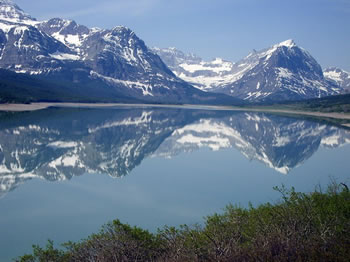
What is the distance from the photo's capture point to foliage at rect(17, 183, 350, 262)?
16.3 metres

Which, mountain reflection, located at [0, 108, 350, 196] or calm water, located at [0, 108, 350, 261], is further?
mountain reflection, located at [0, 108, 350, 196]

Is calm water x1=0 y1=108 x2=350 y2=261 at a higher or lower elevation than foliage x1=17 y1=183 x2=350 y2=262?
lower

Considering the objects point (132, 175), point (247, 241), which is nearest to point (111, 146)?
point (132, 175)

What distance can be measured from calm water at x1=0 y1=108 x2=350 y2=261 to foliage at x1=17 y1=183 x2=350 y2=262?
8716mm

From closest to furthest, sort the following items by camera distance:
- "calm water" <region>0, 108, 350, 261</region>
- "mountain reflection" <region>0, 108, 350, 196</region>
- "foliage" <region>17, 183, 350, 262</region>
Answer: "foliage" <region>17, 183, 350, 262</region>
"calm water" <region>0, 108, 350, 261</region>
"mountain reflection" <region>0, 108, 350, 196</region>

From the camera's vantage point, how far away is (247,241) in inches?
760

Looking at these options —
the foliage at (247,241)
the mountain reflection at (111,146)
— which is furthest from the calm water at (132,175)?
the foliage at (247,241)

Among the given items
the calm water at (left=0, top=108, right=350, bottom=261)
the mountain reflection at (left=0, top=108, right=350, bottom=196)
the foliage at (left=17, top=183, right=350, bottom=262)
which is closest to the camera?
the foliage at (left=17, top=183, right=350, bottom=262)

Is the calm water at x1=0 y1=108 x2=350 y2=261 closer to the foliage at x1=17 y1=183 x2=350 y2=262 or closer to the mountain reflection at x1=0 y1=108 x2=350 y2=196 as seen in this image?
the mountain reflection at x1=0 y1=108 x2=350 y2=196

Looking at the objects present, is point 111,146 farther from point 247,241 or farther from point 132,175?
point 247,241

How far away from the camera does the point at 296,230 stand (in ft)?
64.4

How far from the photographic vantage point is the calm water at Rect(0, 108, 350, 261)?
32.4 m

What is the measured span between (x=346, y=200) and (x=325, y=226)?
631 cm

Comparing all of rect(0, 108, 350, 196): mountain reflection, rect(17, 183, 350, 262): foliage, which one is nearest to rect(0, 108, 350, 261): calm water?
rect(0, 108, 350, 196): mountain reflection
